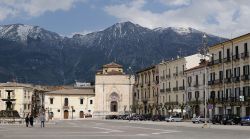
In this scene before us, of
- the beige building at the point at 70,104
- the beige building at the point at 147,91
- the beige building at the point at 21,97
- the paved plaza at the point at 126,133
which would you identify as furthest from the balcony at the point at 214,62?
the beige building at the point at 21,97

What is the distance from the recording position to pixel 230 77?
289 feet

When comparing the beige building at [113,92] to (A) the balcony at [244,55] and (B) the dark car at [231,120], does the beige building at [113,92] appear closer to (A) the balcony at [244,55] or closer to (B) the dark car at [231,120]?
(A) the balcony at [244,55]

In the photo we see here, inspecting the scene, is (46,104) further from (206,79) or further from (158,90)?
(206,79)

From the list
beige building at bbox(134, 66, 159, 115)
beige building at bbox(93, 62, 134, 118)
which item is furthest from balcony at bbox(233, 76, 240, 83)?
beige building at bbox(93, 62, 134, 118)

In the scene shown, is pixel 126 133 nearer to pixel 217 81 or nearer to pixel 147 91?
pixel 217 81

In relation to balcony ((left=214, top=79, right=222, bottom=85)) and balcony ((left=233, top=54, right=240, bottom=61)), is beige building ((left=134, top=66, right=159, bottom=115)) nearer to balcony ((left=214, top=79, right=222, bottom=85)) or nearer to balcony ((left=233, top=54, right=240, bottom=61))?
balcony ((left=214, top=79, right=222, bottom=85))

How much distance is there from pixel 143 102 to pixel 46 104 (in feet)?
110

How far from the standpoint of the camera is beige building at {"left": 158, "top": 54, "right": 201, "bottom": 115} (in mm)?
110812

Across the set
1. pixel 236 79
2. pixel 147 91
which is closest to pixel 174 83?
pixel 147 91

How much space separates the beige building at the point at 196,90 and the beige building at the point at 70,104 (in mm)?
55637

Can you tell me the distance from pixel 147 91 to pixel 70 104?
31.1 metres

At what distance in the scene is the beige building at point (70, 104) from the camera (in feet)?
517

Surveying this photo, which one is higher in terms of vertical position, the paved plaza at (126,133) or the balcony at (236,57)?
the balcony at (236,57)

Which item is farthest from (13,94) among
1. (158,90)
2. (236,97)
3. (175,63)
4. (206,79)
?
(236,97)
